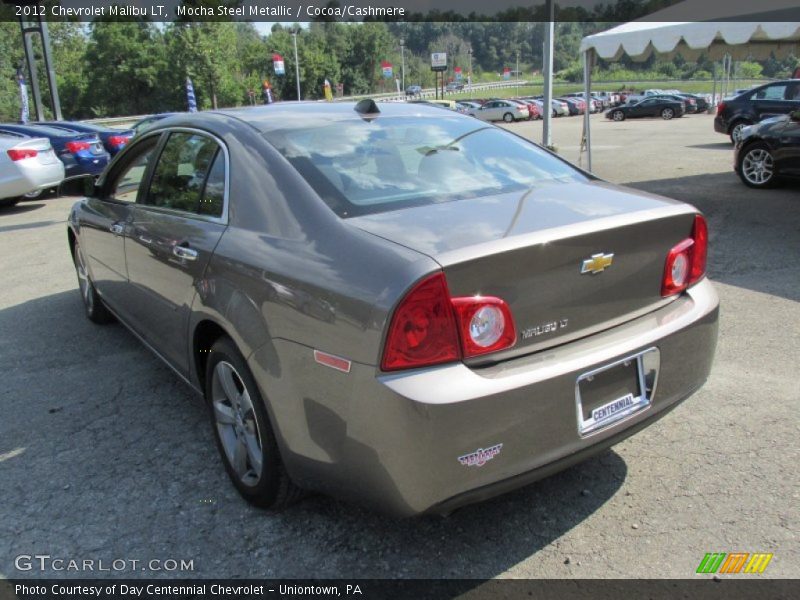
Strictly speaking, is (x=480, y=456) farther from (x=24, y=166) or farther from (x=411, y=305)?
(x=24, y=166)

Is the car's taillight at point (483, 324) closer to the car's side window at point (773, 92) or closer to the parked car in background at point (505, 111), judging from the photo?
the car's side window at point (773, 92)

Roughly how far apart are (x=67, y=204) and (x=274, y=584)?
484 inches

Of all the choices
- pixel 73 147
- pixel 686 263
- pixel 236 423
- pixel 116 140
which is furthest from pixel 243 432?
pixel 116 140

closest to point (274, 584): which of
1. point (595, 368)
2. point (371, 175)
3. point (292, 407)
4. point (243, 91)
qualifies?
point (292, 407)

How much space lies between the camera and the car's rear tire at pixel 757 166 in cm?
1030

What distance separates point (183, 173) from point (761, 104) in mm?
17529

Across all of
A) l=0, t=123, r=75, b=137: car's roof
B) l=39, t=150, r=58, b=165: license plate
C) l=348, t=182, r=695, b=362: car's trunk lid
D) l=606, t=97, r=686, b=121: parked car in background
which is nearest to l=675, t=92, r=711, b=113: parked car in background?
l=606, t=97, r=686, b=121: parked car in background

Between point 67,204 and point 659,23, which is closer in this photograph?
point 659,23

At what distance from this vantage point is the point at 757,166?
10469mm

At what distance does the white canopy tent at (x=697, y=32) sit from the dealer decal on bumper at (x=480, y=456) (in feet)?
32.7

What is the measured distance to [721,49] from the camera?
13438 mm

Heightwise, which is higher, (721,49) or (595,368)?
(721,49)

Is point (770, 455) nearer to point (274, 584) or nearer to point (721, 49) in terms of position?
point (274, 584)

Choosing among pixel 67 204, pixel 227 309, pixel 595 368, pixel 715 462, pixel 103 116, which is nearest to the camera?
pixel 595 368
